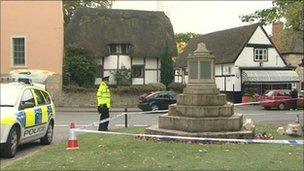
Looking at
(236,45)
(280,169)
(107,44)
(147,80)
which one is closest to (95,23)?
(107,44)

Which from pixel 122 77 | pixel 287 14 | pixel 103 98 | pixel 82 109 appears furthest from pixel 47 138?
pixel 122 77

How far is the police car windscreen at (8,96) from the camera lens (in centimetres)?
1399

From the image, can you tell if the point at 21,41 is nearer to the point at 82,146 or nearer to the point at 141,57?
the point at 141,57

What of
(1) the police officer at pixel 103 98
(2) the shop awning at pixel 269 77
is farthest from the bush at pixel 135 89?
(1) the police officer at pixel 103 98

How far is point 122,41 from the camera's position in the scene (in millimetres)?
51594

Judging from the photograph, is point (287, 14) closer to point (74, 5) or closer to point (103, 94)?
point (103, 94)

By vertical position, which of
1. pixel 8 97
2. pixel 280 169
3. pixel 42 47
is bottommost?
pixel 280 169

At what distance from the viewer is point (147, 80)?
171 ft

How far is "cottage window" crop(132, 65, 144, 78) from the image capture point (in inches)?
2047

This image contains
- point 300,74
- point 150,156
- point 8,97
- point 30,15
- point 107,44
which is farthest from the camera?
point 300,74

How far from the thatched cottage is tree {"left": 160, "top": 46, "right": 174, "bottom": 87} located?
Answer: 0.76 metres

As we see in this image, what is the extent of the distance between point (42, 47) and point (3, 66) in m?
3.55

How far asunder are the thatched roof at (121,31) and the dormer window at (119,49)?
402 mm

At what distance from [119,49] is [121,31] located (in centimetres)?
209
